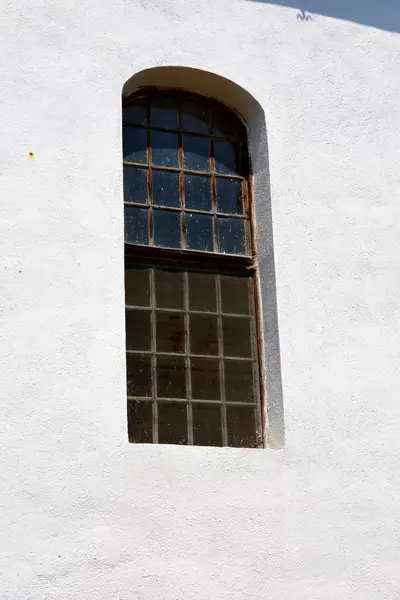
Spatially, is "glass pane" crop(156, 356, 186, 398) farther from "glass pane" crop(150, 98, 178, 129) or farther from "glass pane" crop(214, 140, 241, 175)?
"glass pane" crop(150, 98, 178, 129)

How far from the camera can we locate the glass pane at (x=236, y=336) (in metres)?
7.91

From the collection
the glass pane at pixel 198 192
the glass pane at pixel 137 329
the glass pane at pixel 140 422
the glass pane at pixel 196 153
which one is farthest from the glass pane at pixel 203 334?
the glass pane at pixel 196 153

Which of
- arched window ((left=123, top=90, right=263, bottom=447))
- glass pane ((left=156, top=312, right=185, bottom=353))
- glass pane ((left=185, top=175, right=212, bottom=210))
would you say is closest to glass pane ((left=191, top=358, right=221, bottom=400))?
arched window ((left=123, top=90, right=263, bottom=447))

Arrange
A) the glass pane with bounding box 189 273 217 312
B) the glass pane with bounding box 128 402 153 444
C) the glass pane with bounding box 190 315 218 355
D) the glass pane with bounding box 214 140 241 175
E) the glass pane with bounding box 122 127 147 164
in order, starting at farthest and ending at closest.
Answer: the glass pane with bounding box 214 140 241 175, the glass pane with bounding box 122 127 147 164, the glass pane with bounding box 189 273 217 312, the glass pane with bounding box 190 315 218 355, the glass pane with bounding box 128 402 153 444

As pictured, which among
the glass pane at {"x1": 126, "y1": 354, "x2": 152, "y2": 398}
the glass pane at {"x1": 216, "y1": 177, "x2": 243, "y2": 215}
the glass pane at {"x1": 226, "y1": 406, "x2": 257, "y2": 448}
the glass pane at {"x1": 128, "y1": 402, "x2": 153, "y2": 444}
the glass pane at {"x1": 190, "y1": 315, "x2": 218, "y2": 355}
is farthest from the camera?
the glass pane at {"x1": 216, "y1": 177, "x2": 243, "y2": 215}

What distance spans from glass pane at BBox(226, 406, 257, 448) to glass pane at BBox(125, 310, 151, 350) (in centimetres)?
66

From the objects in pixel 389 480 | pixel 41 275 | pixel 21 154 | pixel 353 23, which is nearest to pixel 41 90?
pixel 21 154

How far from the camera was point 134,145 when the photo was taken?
322 inches

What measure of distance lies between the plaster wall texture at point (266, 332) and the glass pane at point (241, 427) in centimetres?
31

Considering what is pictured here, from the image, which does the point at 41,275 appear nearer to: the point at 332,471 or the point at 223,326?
the point at 223,326

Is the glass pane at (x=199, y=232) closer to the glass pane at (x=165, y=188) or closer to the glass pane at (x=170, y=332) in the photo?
the glass pane at (x=165, y=188)

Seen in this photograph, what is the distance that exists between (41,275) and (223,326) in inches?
51.4

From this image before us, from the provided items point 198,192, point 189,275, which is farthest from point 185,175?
point 189,275

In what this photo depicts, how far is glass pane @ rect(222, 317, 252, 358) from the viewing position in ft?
25.9
